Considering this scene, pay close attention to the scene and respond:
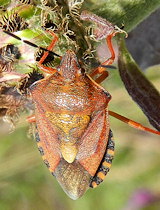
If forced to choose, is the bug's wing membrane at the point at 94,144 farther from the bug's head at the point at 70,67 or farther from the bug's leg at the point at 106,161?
the bug's head at the point at 70,67

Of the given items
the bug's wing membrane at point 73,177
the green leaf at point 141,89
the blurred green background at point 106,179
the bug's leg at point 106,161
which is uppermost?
the green leaf at point 141,89

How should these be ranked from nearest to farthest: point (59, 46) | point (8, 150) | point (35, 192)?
point (59, 46) < point (8, 150) < point (35, 192)

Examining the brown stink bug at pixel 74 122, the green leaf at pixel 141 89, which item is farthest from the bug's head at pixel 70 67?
the green leaf at pixel 141 89

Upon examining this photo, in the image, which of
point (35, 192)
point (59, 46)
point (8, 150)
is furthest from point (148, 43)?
point (35, 192)

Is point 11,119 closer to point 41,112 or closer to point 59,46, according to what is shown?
point 41,112

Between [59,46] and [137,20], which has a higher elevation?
[137,20]

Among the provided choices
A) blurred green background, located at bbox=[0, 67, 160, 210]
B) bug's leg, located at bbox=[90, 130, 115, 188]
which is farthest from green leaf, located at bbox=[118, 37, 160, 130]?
blurred green background, located at bbox=[0, 67, 160, 210]

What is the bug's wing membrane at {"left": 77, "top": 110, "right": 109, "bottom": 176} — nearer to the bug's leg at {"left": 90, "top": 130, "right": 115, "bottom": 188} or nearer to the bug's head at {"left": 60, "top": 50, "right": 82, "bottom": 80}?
the bug's leg at {"left": 90, "top": 130, "right": 115, "bottom": 188}
